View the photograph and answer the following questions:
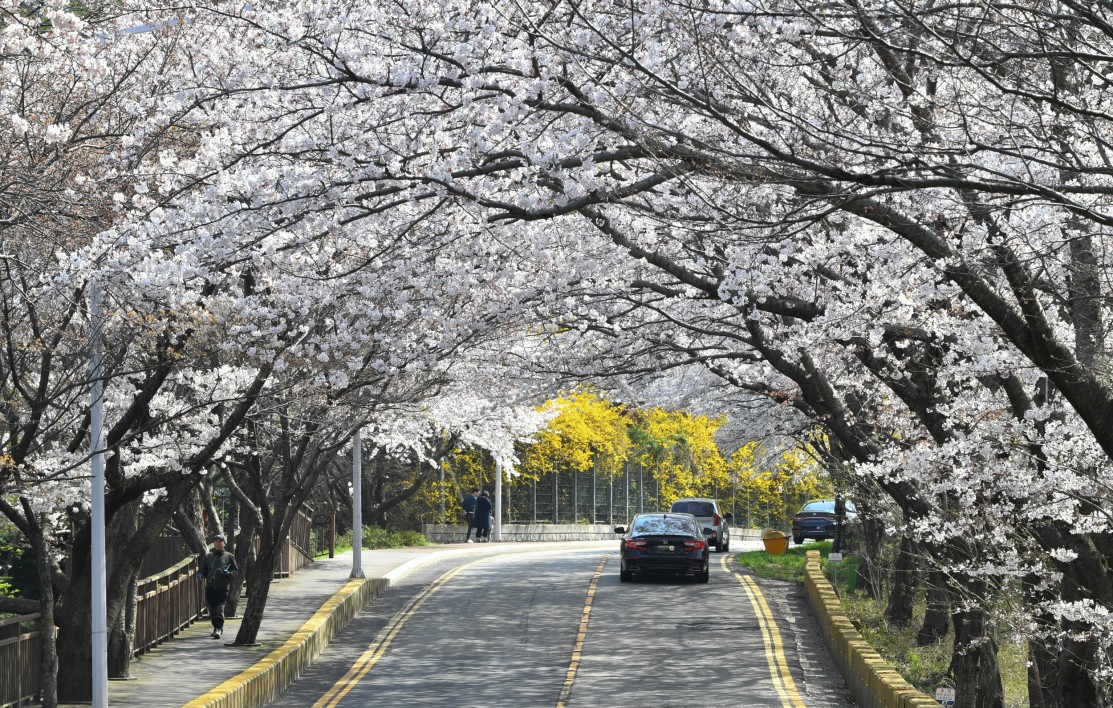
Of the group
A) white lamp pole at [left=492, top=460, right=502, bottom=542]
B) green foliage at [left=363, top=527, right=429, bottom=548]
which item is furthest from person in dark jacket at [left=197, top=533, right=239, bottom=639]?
white lamp pole at [left=492, top=460, right=502, bottom=542]

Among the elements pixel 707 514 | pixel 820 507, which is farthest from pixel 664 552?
pixel 820 507

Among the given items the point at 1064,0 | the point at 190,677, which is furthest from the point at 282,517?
the point at 1064,0

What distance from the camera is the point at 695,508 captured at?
39094 mm

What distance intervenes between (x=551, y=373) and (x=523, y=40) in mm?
12566

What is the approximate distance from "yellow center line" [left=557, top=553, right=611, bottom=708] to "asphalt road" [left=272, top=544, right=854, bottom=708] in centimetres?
4

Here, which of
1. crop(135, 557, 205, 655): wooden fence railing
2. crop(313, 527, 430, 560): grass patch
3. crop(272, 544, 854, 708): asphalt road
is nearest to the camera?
crop(272, 544, 854, 708): asphalt road

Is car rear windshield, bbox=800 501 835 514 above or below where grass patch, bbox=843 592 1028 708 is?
above

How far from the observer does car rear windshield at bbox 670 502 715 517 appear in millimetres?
38875

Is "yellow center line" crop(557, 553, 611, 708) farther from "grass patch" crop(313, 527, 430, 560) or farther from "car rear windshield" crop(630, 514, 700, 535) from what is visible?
"grass patch" crop(313, 527, 430, 560)

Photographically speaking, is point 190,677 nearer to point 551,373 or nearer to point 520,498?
point 551,373

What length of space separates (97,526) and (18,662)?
97.3 inches

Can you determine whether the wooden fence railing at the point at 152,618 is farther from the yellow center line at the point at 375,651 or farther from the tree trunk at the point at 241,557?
the yellow center line at the point at 375,651

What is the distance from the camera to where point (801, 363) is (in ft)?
54.8

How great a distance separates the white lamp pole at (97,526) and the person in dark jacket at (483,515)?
27471 millimetres
